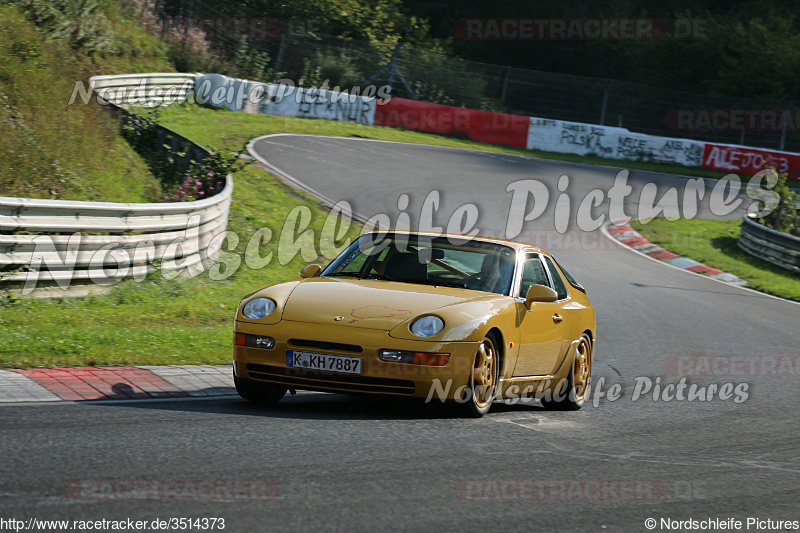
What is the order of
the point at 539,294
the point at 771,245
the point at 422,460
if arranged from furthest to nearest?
the point at 771,245 → the point at 539,294 → the point at 422,460

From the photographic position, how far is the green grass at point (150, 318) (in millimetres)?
8125

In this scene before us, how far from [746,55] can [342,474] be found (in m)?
51.2

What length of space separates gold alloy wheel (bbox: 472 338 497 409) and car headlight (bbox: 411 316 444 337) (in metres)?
0.35

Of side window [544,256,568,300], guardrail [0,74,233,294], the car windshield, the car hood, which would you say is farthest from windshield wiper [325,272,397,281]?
guardrail [0,74,233,294]

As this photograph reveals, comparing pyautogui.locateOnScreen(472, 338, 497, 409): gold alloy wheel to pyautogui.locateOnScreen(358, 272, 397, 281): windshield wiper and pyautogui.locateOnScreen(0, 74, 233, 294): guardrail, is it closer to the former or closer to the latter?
pyautogui.locateOnScreen(358, 272, 397, 281): windshield wiper

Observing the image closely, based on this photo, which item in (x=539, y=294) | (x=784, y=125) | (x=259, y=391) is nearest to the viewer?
(x=259, y=391)

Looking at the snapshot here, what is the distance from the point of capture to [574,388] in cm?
843

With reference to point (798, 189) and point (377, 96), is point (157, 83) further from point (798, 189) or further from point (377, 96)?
point (798, 189)

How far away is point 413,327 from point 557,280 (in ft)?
8.41

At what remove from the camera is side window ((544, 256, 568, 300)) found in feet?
28.3

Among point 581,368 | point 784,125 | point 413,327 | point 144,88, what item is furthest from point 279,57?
point 413,327

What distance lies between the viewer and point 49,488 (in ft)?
13.9

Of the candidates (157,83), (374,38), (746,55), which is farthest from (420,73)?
(746,55)

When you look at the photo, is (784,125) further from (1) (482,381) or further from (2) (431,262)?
(1) (482,381)
